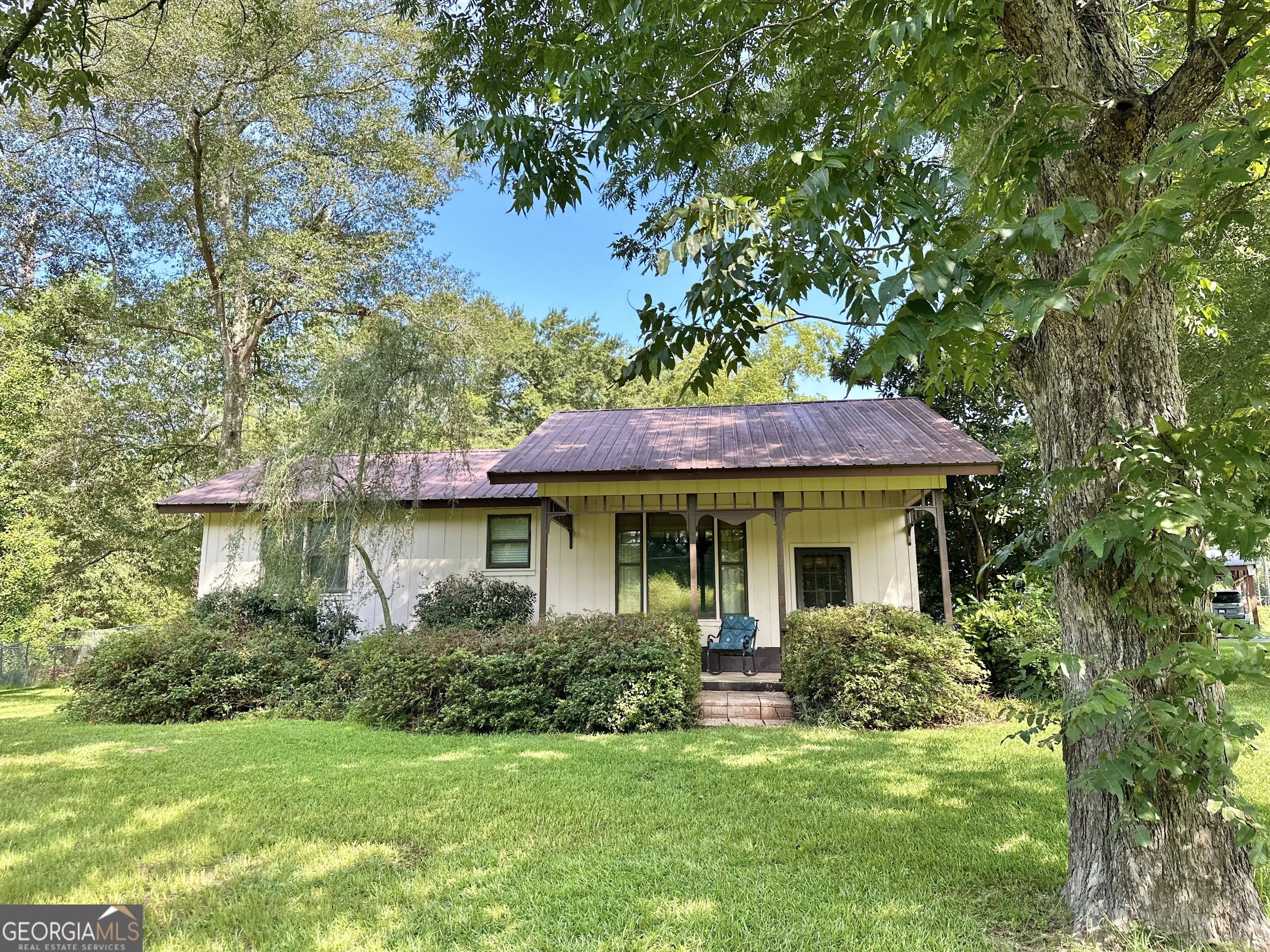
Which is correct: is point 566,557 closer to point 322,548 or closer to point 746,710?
point 322,548

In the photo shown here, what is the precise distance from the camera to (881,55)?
3457mm

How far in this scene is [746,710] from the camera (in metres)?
8.24

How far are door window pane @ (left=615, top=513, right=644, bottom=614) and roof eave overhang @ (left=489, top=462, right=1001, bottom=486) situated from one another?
6.03 feet

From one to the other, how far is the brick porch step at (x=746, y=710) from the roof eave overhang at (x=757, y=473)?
126 inches

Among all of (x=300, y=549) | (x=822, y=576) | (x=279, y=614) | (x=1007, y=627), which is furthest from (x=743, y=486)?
(x=279, y=614)

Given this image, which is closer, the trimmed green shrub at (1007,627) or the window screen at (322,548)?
the trimmed green shrub at (1007,627)

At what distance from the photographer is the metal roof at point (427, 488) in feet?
37.5

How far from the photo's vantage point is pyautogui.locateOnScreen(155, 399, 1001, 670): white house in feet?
32.9

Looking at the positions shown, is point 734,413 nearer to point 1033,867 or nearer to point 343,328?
point 1033,867

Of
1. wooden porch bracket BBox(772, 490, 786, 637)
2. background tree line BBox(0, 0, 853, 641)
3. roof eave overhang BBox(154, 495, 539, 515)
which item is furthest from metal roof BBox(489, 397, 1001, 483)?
background tree line BBox(0, 0, 853, 641)

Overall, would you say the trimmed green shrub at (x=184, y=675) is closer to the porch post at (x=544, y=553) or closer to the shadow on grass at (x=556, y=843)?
the shadow on grass at (x=556, y=843)

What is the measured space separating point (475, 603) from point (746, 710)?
5298 millimetres

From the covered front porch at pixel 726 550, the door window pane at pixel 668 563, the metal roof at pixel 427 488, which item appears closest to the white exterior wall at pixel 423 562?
the metal roof at pixel 427 488

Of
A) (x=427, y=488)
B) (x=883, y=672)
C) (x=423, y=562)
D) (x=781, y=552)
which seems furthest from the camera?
(x=427, y=488)
